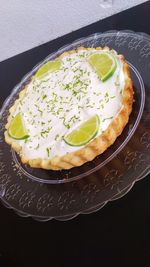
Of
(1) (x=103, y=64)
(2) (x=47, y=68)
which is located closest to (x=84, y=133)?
(1) (x=103, y=64)

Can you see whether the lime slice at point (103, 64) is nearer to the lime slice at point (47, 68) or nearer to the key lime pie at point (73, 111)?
the key lime pie at point (73, 111)

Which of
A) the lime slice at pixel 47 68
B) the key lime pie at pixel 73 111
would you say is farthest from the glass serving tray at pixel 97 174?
the lime slice at pixel 47 68

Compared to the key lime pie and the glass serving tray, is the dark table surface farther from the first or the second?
the key lime pie

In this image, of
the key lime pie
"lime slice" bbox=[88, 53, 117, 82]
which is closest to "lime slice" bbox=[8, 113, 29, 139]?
the key lime pie

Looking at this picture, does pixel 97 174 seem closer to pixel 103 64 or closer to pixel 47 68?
pixel 103 64

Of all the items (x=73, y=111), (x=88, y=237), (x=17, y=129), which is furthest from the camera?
(x=17, y=129)

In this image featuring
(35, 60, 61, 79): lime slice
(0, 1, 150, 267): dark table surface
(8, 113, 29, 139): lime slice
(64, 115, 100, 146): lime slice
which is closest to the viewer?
(0, 1, 150, 267): dark table surface

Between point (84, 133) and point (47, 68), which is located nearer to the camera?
point (84, 133)
